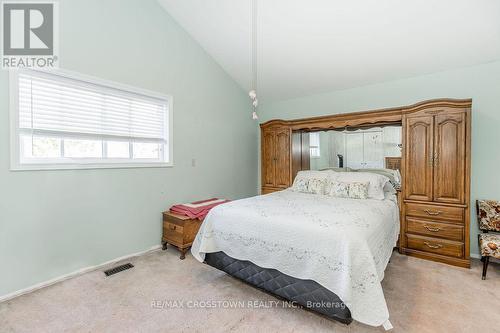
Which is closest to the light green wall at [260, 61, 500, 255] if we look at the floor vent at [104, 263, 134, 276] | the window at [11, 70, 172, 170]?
the window at [11, 70, 172, 170]

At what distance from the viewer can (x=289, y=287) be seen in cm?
188

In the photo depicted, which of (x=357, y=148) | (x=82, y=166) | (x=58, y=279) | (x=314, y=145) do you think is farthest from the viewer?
(x=314, y=145)

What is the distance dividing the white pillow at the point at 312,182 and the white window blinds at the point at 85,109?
2.09m

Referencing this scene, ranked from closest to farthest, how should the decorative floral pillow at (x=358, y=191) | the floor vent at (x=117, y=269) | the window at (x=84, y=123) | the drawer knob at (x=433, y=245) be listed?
the window at (x=84, y=123), the floor vent at (x=117, y=269), the drawer knob at (x=433, y=245), the decorative floral pillow at (x=358, y=191)

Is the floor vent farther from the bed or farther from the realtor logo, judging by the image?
the realtor logo

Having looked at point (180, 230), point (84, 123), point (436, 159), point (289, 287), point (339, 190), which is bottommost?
point (289, 287)

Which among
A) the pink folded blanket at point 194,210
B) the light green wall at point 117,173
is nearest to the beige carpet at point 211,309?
the light green wall at point 117,173

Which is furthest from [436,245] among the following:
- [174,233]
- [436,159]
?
[174,233]

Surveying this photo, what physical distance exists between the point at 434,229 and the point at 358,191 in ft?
3.11

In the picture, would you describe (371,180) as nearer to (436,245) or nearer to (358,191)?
(358,191)

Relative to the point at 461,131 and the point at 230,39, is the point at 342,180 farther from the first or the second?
the point at 230,39

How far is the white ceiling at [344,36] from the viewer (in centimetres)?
247

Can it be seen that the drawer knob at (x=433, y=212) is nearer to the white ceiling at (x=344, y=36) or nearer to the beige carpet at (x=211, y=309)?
the beige carpet at (x=211, y=309)

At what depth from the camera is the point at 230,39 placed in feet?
11.4
